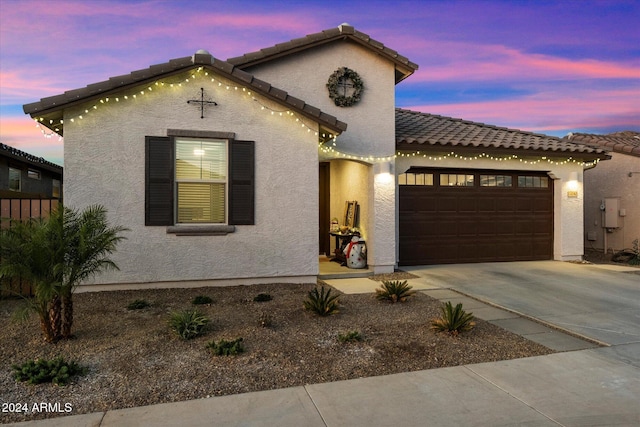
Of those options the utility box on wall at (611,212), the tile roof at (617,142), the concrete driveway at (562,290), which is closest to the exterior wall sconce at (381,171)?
the concrete driveway at (562,290)

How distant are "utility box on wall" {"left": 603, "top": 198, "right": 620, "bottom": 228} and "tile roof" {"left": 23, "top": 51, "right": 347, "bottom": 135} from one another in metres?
10.7

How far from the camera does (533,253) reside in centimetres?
1177

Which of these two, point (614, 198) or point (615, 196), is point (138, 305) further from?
point (615, 196)

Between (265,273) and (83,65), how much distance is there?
10203mm

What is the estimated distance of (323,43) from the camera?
916cm

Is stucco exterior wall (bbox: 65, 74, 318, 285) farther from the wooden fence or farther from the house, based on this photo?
the wooden fence

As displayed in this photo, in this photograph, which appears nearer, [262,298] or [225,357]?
[225,357]


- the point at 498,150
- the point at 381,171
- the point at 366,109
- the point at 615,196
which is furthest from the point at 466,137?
the point at 615,196

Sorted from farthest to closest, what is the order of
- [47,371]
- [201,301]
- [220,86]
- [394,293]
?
1. [220,86]
2. [394,293]
3. [201,301]
4. [47,371]

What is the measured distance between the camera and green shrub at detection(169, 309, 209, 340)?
4883mm

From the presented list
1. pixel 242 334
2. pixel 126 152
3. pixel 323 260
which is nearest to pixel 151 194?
pixel 126 152

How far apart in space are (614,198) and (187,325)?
14.5 meters

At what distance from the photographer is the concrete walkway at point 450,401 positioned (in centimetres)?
310

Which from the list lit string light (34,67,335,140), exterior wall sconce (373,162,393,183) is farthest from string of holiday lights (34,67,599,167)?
exterior wall sconce (373,162,393,183)
